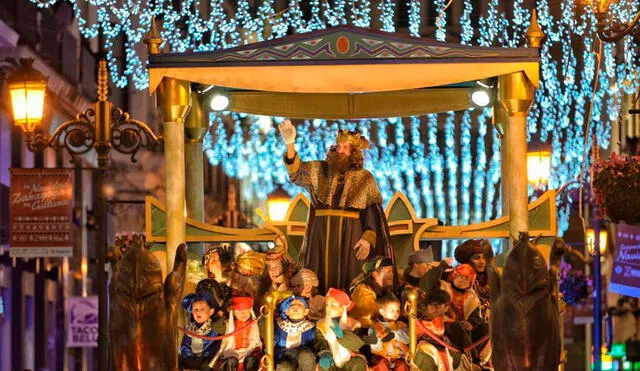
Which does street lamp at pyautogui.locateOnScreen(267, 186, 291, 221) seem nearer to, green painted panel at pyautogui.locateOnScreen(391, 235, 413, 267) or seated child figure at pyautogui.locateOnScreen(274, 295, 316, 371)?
green painted panel at pyautogui.locateOnScreen(391, 235, 413, 267)

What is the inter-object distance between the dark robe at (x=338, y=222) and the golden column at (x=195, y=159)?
2.52m

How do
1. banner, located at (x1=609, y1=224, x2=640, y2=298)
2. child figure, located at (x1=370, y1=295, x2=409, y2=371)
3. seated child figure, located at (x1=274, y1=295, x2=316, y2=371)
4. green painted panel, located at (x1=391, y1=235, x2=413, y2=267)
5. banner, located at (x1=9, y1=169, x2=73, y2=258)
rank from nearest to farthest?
seated child figure, located at (x1=274, y1=295, x2=316, y2=371) < child figure, located at (x1=370, y1=295, x2=409, y2=371) < green painted panel, located at (x1=391, y1=235, x2=413, y2=267) < banner, located at (x1=609, y1=224, x2=640, y2=298) < banner, located at (x1=9, y1=169, x2=73, y2=258)

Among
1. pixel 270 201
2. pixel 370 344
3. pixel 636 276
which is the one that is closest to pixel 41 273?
pixel 270 201

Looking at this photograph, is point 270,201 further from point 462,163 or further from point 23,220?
point 462,163

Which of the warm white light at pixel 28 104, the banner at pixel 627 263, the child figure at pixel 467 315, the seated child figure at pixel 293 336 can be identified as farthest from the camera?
the banner at pixel 627 263

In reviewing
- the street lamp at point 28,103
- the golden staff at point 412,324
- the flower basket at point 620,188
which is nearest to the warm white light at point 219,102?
the street lamp at point 28,103

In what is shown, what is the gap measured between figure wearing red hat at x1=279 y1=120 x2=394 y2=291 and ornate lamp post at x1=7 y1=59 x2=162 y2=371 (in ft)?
14.6

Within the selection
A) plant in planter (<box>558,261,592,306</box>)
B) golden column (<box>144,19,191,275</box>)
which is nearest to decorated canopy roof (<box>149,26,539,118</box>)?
golden column (<box>144,19,191,275</box>)

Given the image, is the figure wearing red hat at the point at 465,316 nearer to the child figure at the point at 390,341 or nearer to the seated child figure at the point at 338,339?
the child figure at the point at 390,341

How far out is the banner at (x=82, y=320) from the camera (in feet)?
113

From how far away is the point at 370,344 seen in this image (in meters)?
18.0

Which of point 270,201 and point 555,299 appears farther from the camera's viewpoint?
point 270,201

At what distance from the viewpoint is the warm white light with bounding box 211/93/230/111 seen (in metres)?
22.5

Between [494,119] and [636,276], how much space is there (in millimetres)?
6403
